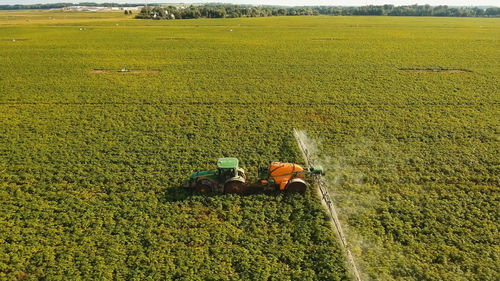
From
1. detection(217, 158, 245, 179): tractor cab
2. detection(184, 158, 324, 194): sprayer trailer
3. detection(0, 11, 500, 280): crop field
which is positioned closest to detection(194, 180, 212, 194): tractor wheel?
detection(184, 158, 324, 194): sprayer trailer

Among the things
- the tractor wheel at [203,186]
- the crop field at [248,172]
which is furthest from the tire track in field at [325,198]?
the tractor wheel at [203,186]

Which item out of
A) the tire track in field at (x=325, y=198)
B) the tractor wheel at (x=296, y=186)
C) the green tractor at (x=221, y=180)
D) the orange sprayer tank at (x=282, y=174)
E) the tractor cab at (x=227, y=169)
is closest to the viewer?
the tire track in field at (x=325, y=198)

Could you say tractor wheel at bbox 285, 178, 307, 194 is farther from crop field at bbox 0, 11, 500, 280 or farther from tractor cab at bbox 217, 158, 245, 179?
tractor cab at bbox 217, 158, 245, 179

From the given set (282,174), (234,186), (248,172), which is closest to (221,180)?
(234,186)

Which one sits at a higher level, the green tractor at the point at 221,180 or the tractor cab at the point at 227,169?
the tractor cab at the point at 227,169

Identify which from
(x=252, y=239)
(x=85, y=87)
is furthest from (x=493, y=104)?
(x=85, y=87)

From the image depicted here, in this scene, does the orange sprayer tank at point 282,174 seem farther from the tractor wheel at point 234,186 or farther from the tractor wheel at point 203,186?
the tractor wheel at point 203,186
